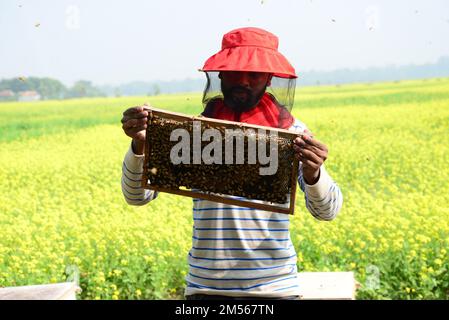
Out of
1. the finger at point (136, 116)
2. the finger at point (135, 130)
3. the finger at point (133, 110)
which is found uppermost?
the finger at point (133, 110)

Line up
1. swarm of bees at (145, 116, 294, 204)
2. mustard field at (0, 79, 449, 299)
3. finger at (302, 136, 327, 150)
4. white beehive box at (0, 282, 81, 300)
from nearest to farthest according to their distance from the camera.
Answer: finger at (302, 136, 327, 150) < swarm of bees at (145, 116, 294, 204) < white beehive box at (0, 282, 81, 300) < mustard field at (0, 79, 449, 299)

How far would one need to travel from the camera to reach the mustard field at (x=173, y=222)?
592 cm

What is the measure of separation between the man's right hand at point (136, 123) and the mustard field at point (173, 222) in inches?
119

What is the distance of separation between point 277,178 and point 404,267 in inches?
129

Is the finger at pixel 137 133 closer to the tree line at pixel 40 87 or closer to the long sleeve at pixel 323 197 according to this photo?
the long sleeve at pixel 323 197

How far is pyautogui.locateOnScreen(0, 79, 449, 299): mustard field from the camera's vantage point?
5.92 meters

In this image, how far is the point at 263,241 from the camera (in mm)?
2783

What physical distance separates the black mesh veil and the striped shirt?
41cm

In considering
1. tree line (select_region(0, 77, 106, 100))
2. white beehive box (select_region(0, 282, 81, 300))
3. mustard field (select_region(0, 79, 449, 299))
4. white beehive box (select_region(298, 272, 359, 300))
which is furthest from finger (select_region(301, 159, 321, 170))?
tree line (select_region(0, 77, 106, 100))

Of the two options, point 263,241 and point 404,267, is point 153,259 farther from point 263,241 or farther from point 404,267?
point 263,241

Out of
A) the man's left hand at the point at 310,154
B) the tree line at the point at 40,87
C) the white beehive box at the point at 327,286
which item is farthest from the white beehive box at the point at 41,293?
the tree line at the point at 40,87

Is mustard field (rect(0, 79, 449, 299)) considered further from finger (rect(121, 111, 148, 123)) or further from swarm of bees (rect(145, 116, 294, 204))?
finger (rect(121, 111, 148, 123))
